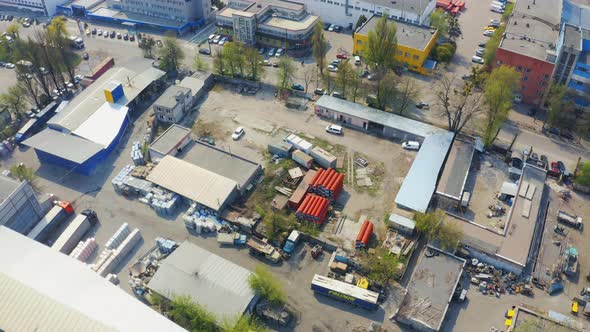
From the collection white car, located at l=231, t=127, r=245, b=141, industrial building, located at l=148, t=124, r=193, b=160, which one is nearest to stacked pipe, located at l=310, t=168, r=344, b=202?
white car, located at l=231, t=127, r=245, b=141

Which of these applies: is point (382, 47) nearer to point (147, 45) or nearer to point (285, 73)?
point (285, 73)

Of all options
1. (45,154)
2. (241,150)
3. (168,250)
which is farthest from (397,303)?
(45,154)

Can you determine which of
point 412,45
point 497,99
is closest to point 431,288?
point 497,99

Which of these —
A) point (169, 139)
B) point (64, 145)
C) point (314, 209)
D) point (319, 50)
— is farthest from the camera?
point (319, 50)

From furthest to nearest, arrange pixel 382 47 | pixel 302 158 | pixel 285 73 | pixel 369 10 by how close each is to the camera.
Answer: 1. pixel 369 10
2. pixel 382 47
3. pixel 285 73
4. pixel 302 158

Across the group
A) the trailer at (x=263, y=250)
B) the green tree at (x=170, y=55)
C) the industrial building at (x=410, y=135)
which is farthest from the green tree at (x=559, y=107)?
the green tree at (x=170, y=55)

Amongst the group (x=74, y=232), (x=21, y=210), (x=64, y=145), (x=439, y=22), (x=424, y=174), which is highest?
(x=439, y=22)
